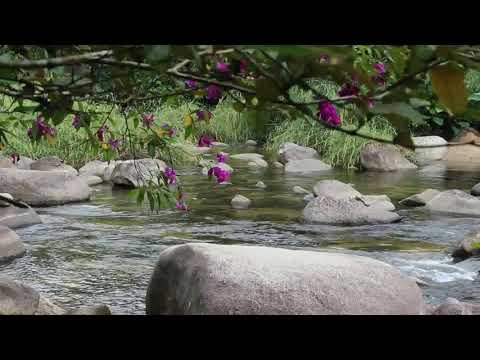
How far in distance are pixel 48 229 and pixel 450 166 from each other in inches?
251

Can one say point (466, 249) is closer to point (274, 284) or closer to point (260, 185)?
point (274, 284)

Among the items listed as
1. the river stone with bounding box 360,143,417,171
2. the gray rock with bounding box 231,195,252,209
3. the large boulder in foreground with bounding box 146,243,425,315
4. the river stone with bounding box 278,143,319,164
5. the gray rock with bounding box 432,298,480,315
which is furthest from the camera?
the river stone with bounding box 278,143,319,164

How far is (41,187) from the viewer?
24.3ft

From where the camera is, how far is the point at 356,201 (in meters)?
6.68

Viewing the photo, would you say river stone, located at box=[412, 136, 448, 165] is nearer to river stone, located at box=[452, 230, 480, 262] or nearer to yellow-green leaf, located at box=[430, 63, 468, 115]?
river stone, located at box=[452, 230, 480, 262]

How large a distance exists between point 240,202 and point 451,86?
21.3 ft

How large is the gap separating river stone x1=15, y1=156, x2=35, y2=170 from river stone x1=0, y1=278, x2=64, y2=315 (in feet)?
18.9

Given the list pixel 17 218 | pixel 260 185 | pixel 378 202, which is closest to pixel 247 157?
pixel 260 185

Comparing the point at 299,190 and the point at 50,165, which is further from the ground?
the point at 50,165

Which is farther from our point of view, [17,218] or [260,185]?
→ [260,185]

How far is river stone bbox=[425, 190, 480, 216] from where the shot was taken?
686 cm

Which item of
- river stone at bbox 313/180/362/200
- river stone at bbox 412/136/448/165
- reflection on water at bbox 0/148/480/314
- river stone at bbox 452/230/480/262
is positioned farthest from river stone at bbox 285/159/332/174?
river stone at bbox 452/230/480/262
